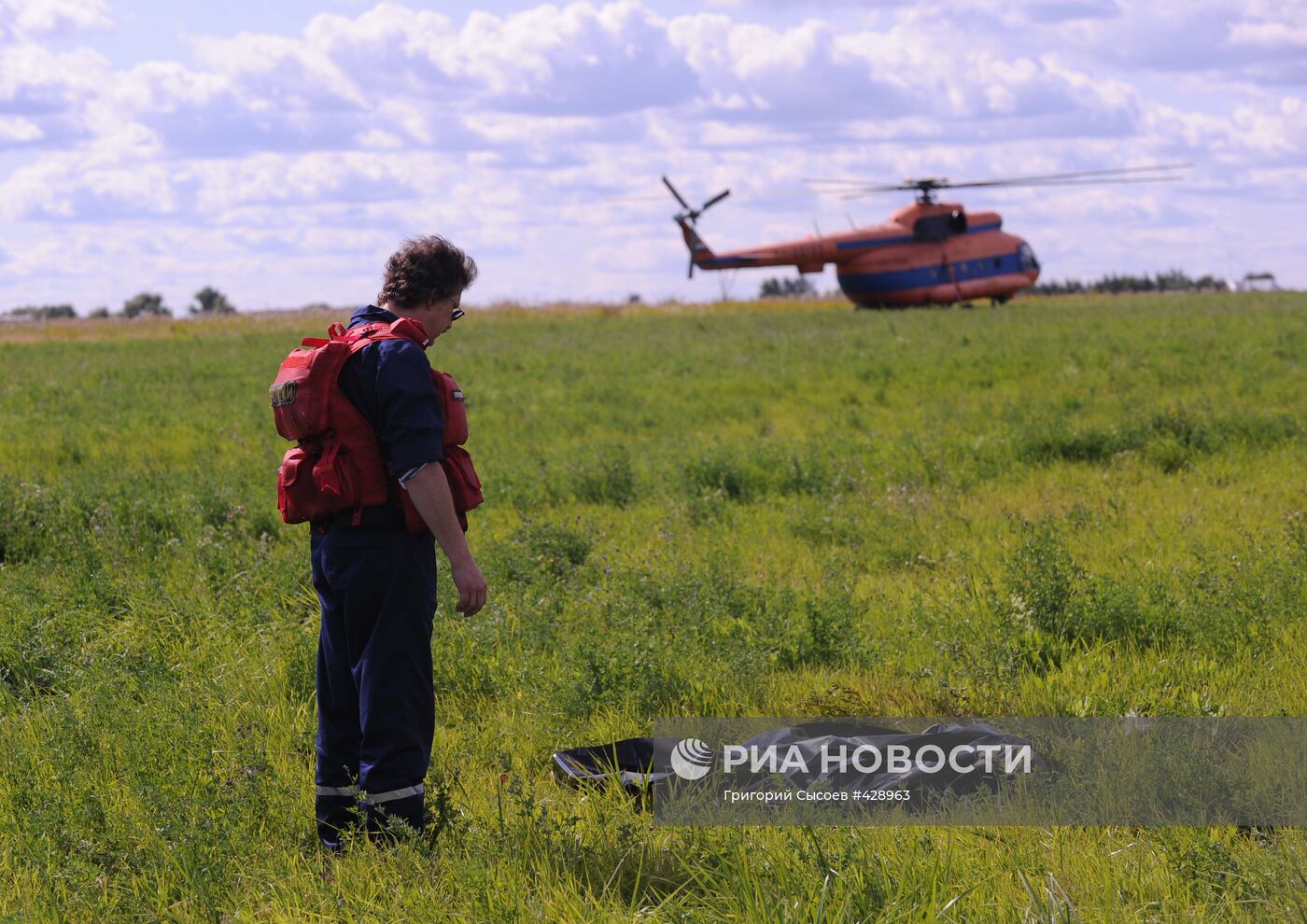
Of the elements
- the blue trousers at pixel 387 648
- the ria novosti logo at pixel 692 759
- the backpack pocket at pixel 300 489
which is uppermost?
the backpack pocket at pixel 300 489

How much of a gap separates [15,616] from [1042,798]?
Result: 18.6 feet

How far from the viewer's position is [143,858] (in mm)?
4109

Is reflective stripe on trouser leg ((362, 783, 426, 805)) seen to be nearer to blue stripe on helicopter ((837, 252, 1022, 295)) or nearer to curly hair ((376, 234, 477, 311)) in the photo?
curly hair ((376, 234, 477, 311))

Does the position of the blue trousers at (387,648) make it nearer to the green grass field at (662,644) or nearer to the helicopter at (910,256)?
the green grass field at (662,644)

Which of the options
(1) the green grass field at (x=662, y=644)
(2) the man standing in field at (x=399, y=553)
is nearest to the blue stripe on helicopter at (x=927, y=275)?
(1) the green grass field at (x=662, y=644)

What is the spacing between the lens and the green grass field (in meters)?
3.78

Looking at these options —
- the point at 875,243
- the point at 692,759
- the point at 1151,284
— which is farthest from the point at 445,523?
the point at 1151,284

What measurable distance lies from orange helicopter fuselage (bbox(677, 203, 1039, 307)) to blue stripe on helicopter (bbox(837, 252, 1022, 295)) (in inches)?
1.2

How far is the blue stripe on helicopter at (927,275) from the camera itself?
131 feet

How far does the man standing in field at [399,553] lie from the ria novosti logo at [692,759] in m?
1.03

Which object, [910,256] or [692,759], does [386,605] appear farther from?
[910,256]

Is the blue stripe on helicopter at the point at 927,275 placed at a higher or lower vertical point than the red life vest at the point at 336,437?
higher

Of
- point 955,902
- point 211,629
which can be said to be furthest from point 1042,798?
point 211,629

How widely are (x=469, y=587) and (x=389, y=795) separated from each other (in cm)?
77
